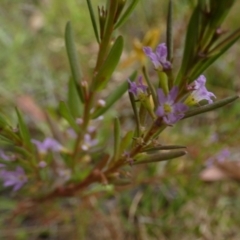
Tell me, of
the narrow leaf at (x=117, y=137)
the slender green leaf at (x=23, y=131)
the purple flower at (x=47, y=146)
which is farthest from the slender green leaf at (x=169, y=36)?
the purple flower at (x=47, y=146)

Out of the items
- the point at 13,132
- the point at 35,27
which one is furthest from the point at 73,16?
the point at 13,132

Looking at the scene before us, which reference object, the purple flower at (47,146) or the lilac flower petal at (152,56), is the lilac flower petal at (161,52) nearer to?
the lilac flower petal at (152,56)

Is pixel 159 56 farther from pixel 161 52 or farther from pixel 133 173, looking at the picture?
pixel 133 173

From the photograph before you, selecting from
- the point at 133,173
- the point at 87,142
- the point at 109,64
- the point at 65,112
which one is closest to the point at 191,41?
the point at 109,64

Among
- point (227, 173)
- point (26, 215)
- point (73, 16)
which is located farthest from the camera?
point (73, 16)

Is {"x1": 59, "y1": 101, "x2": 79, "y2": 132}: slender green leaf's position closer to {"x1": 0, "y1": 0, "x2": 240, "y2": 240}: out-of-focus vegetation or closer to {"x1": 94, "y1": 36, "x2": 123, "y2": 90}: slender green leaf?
{"x1": 94, "y1": 36, "x2": 123, "y2": 90}: slender green leaf

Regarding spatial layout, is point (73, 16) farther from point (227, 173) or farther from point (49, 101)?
point (227, 173)
